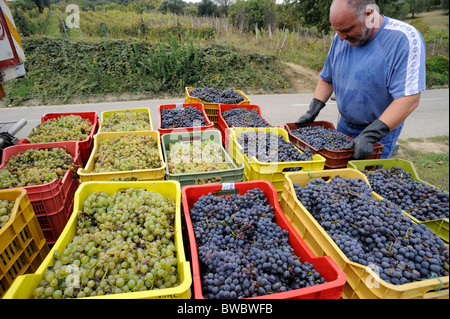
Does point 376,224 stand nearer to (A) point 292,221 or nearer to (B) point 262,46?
(A) point 292,221

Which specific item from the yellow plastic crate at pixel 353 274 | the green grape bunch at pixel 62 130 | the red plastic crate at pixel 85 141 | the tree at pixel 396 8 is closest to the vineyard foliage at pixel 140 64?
the tree at pixel 396 8

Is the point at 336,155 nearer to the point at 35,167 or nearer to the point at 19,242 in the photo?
the point at 19,242

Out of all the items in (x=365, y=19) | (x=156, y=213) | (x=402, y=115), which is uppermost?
(x=365, y=19)

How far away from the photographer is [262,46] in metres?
14.2

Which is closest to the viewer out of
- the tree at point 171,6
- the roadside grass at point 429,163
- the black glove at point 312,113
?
the black glove at point 312,113

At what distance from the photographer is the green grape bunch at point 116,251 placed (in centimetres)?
131

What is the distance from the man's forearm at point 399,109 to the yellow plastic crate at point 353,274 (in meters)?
0.87

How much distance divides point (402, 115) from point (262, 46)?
13.2m

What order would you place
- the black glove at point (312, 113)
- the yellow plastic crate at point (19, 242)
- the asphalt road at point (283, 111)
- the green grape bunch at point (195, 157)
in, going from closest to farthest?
1. the yellow plastic crate at point (19, 242)
2. the green grape bunch at point (195, 157)
3. the black glove at point (312, 113)
4. the asphalt road at point (283, 111)

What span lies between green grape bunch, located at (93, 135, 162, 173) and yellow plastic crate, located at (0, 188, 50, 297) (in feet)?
2.12

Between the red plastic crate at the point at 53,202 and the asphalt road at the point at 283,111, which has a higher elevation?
the red plastic crate at the point at 53,202

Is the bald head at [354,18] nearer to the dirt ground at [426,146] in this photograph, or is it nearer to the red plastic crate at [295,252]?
the red plastic crate at [295,252]
